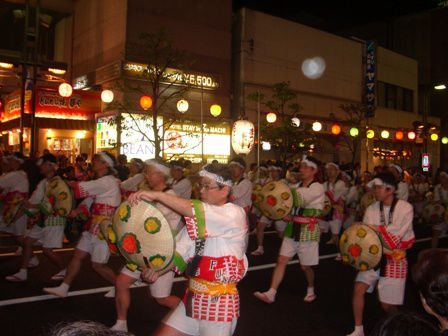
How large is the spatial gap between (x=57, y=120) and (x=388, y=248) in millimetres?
13972

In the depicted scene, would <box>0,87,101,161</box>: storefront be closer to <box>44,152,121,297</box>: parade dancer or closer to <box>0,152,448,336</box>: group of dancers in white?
<box>0,152,448,336</box>: group of dancers in white

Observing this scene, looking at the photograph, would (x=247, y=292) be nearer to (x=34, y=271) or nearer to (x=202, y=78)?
(x=34, y=271)

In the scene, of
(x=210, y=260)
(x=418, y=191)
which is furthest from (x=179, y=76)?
(x=210, y=260)

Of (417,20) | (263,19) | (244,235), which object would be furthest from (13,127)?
(417,20)

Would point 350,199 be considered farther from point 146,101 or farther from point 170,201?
point 170,201

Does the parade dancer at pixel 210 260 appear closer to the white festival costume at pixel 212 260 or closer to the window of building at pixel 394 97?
the white festival costume at pixel 212 260

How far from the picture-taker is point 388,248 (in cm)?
483

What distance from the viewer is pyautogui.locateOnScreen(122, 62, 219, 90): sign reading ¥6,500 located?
55.0ft

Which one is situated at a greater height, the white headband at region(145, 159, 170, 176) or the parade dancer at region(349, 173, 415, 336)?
the white headband at region(145, 159, 170, 176)

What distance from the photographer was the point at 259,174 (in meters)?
13.0

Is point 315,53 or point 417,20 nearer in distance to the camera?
point 315,53

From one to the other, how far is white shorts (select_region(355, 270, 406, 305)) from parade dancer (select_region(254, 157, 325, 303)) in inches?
58.2

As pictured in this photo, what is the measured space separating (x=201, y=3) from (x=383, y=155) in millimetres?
13822

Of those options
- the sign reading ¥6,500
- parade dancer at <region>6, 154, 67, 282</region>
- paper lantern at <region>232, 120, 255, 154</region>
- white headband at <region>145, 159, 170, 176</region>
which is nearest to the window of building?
the sign reading ¥6,500
